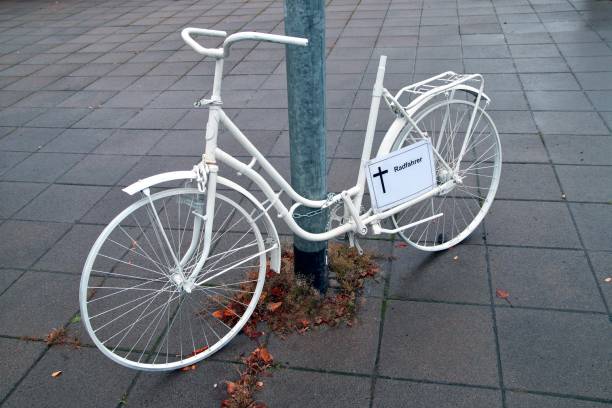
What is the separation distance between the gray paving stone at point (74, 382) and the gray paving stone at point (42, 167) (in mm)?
2085

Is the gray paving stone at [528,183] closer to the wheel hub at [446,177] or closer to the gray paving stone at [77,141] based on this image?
the wheel hub at [446,177]

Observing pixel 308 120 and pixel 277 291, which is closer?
pixel 308 120

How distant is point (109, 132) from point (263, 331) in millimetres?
3105

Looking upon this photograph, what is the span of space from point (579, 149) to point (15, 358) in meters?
3.99

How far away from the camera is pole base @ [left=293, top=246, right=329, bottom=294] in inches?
110

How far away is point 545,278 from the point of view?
2908 millimetres

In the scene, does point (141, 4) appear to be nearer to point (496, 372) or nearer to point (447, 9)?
point (447, 9)

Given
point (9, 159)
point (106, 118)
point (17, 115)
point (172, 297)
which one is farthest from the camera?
point (17, 115)

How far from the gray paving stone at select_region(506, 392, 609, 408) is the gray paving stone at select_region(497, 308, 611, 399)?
4cm

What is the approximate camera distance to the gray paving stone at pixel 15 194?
154 inches

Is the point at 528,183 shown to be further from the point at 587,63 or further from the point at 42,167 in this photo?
the point at 42,167

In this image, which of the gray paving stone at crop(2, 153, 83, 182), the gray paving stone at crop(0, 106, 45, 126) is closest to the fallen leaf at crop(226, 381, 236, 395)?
the gray paving stone at crop(2, 153, 83, 182)

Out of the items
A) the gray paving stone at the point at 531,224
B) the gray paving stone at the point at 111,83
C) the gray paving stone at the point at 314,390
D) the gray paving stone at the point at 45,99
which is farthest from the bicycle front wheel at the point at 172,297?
the gray paving stone at the point at 111,83

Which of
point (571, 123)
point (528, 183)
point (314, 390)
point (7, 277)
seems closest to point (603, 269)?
point (528, 183)
